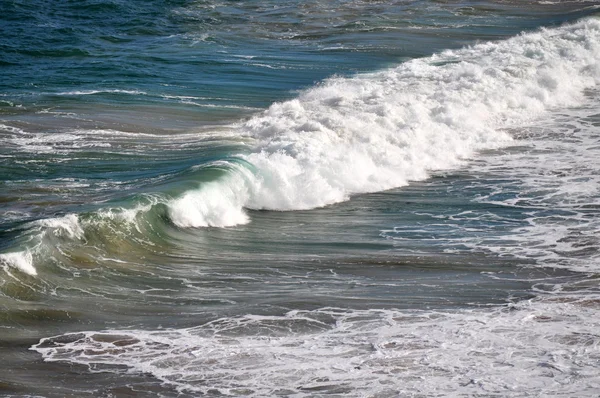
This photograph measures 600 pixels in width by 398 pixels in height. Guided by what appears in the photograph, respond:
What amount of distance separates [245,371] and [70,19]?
2262cm

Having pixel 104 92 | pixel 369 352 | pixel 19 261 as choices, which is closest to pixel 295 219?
pixel 19 261

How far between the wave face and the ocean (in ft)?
0.17

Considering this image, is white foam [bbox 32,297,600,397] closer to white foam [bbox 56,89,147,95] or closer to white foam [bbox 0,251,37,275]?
white foam [bbox 0,251,37,275]

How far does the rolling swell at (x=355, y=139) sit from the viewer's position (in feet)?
40.7

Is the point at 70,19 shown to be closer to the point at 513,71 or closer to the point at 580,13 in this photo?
the point at 513,71

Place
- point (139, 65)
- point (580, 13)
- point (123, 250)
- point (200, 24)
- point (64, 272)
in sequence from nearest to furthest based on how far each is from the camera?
point (64, 272), point (123, 250), point (139, 65), point (200, 24), point (580, 13)

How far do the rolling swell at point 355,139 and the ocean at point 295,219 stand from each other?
0.05 metres

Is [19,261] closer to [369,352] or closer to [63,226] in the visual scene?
[63,226]

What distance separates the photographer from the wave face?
49.0 ft

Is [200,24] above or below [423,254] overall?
above

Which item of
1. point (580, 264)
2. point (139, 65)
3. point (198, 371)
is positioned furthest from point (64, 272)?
point (139, 65)

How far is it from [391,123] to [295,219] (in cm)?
516

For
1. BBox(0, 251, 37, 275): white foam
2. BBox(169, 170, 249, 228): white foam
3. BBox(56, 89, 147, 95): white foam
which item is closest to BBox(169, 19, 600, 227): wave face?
BBox(169, 170, 249, 228): white foam

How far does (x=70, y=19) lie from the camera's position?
97.7 feet
